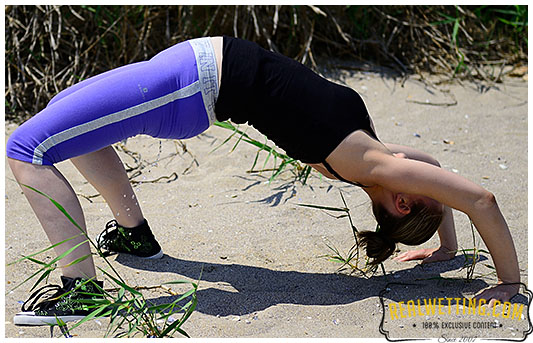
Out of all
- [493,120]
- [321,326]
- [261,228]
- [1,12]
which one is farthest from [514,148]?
[1,12]

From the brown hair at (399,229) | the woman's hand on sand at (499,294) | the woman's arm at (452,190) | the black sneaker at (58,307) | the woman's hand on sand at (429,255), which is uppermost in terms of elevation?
the woman's arm at (452,190)

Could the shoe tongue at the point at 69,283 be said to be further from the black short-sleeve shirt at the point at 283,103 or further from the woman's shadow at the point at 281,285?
the black short-sleeve shirt at the point at 283,103

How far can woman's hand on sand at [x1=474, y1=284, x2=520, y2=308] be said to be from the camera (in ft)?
6.97

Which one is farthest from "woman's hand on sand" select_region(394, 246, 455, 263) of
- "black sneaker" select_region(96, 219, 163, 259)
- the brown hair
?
"black sneaker" select_region(96, 219, 163, 259)

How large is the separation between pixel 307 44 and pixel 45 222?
8.51 ft

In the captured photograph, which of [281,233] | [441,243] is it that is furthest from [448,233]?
[281,233]

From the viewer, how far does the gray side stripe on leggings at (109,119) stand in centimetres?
199

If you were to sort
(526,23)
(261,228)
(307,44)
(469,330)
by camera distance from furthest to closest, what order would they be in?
(526,23)
(307,44)
(261,228)
(469,330)

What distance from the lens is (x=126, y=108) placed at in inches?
79.2

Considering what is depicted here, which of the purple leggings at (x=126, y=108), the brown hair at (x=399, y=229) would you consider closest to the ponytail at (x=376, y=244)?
the brown hair at (x=399, y=229)

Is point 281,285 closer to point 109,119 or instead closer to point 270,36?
point 109,119

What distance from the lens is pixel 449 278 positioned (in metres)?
2.31

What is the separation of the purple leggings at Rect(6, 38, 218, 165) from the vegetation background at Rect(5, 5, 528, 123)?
6.26 ft
